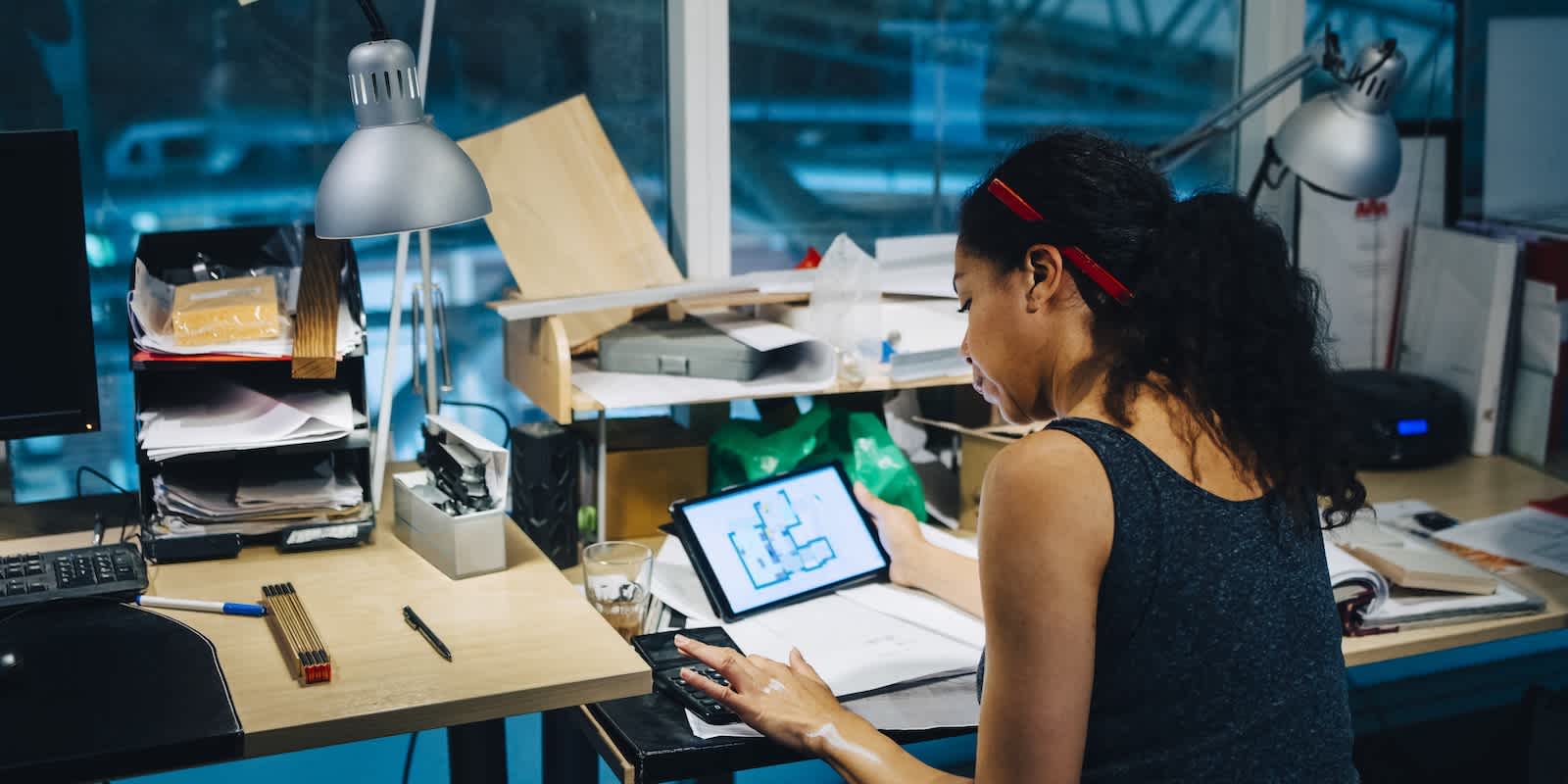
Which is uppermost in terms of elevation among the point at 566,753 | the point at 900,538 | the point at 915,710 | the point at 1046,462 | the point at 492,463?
the point at 1046,462

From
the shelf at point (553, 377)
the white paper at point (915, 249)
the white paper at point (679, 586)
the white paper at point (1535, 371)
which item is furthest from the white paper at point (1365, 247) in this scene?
the white paper at point (679, 586)

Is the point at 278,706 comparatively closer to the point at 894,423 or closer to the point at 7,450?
the point at 7,450

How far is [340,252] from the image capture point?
6.14ft

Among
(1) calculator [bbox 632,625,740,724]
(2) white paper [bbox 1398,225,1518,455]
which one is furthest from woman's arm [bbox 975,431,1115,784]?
(2) white paper [bbox 1398,225,1518,455]

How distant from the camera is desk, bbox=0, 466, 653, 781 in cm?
135

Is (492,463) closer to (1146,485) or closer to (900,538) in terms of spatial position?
(900,538)

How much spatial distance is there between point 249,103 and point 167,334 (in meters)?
0.63

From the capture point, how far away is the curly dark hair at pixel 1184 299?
1198mm

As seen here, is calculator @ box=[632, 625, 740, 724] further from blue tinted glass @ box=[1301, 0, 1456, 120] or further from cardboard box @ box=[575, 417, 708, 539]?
blue tinted glass @ box=[1301, 0, 1456, 120]

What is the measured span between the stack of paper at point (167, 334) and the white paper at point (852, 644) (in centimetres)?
60

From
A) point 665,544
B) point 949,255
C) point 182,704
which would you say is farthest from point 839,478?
point 182,704

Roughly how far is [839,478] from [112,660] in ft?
2.98

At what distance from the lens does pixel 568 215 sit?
2.12m

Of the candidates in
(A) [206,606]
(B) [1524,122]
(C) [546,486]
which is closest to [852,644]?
(C) [546,486]
